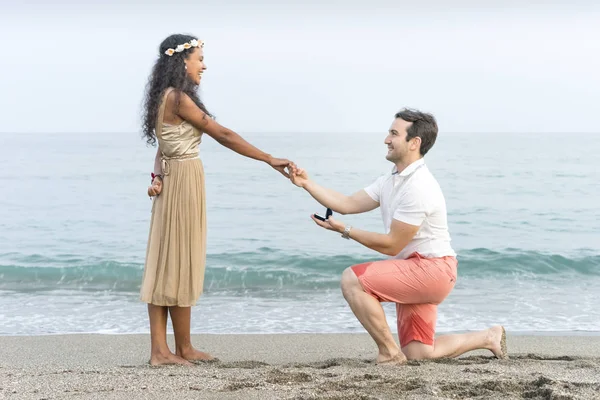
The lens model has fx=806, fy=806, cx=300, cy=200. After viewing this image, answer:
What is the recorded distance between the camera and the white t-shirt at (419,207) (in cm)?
443

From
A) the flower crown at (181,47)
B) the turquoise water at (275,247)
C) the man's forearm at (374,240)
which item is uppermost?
the flower crown at (181,47)

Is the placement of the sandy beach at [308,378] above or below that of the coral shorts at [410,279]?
below

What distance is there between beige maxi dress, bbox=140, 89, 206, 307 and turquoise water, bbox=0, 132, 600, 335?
2.19 meters

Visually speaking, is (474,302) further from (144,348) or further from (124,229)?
(124,229)

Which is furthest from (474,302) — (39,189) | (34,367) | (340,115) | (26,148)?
(26,148)

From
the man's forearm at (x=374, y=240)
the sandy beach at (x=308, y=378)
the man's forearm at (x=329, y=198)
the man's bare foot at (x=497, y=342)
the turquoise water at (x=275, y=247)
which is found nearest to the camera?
the sandy beach at (x=308, y=378)

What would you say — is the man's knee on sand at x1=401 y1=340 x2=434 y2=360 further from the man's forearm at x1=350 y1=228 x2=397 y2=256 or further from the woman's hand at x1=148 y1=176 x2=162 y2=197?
the woman's hand at x1=148 y1=176 x2=162 y2=197

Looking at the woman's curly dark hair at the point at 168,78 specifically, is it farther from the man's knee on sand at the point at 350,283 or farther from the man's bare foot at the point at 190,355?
the man's bare foot at the point at 190,355

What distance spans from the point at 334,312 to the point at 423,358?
2.91m

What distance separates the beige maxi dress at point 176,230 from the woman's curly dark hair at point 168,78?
0.11 m

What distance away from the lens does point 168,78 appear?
4.65 meters

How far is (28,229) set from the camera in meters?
14.0

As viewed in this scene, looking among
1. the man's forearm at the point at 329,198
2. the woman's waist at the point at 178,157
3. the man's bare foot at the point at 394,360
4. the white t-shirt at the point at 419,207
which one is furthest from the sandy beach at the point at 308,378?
the woman's waist at the point at 178,157

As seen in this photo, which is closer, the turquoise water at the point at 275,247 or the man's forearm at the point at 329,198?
the man's forearm at the point at 329,198
